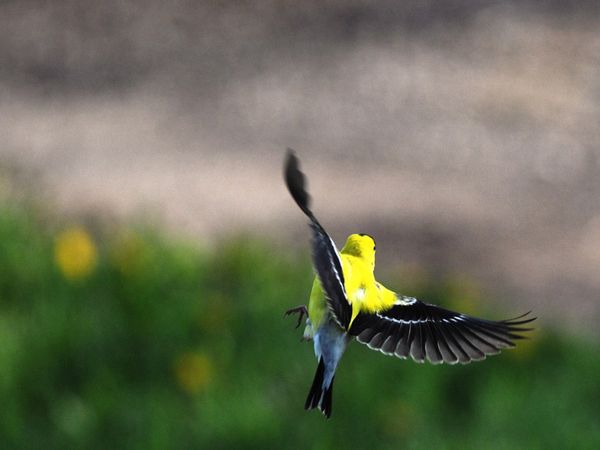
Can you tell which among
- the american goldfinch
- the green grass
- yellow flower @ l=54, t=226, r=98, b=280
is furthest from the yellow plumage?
the green grass

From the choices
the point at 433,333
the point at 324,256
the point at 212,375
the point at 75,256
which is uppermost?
the point at 324,256

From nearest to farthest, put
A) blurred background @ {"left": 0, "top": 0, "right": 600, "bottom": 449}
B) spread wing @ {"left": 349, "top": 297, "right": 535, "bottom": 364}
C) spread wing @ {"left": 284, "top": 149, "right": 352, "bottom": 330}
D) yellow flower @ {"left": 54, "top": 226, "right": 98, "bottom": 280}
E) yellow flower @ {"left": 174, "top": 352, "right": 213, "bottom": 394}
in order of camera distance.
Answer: spread wing @ {"left": 284, "top": 149, "right": 352, "bottom": 330}, spread wing @ {"left": 349, "top": 297, "right": 535, "bottom": 364}, yellow flower @ {"left": 54, "top": 226, "right": 98, "bottom": 280}, yellow flower @ {"left": 174, "top": 352, "right": 213, "bottom": 394}, blurred background @ {"left": 0, "top": 0, "right": 600, "bottom": 449}

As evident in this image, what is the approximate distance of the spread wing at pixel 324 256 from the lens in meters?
0.54

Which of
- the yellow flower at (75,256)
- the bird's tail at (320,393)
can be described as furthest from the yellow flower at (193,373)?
the bird's tail at (320,393)

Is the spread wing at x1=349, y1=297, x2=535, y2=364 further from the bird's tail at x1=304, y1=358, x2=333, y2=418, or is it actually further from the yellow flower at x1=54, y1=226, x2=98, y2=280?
the yellow flower at x1=54, y1=226, x2=98, y2=280

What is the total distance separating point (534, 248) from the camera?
6598 millimetres

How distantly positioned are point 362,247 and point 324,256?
0.10 metres

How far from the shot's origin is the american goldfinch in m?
0.57

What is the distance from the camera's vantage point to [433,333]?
0.76m

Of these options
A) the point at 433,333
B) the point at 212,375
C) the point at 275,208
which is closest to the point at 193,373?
the point at 212,375

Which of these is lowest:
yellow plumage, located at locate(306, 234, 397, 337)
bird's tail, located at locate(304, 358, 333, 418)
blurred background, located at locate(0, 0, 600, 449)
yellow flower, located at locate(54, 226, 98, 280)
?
blurred background, located at locate(0, 0, 600, 449)

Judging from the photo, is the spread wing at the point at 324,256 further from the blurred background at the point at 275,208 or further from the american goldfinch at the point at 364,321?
the blurred background at the point at 275,208

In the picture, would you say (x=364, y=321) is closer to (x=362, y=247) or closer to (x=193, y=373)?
(x=362, y=247)

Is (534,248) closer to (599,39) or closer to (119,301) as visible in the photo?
(119,301)
